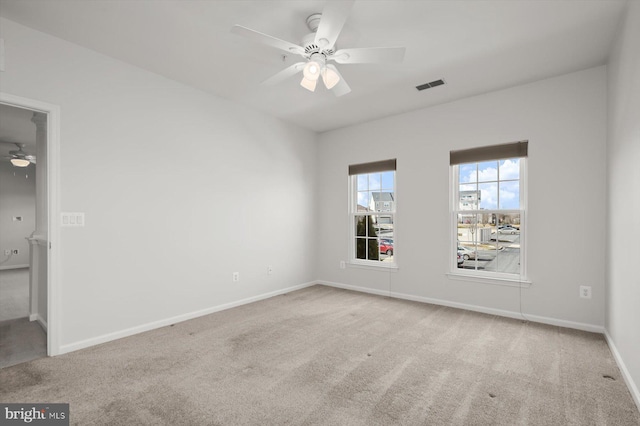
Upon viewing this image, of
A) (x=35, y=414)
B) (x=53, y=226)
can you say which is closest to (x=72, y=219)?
(x=53, y=226)

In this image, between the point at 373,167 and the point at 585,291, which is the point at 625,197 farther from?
the point at 373,167

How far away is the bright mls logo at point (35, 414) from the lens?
1.82 m

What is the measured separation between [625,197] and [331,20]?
2546mm

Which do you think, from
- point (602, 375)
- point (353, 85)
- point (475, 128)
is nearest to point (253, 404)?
point (602, 375)

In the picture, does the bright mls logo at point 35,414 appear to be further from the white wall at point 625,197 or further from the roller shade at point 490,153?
the roller shade at point 490,153

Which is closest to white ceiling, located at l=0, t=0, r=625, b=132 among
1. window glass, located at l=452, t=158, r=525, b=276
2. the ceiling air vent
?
the ceiling air vent

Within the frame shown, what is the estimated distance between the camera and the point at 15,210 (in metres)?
7.49

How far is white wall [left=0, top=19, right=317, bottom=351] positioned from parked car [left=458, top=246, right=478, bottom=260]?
266cm

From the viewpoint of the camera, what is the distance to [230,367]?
2482mm

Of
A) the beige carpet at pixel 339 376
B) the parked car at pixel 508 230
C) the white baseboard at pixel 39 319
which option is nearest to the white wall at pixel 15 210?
the white baseboard at pixel 39 319

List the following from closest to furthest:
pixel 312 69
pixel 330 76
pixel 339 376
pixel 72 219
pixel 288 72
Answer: pixel 339 376, pixel 312 69, pixel 330 76, pixel 288 72, pixel 72 219

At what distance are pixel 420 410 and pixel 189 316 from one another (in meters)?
2.82

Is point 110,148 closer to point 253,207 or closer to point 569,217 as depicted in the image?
point 253,207

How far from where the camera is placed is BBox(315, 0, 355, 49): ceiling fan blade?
1869 mm
